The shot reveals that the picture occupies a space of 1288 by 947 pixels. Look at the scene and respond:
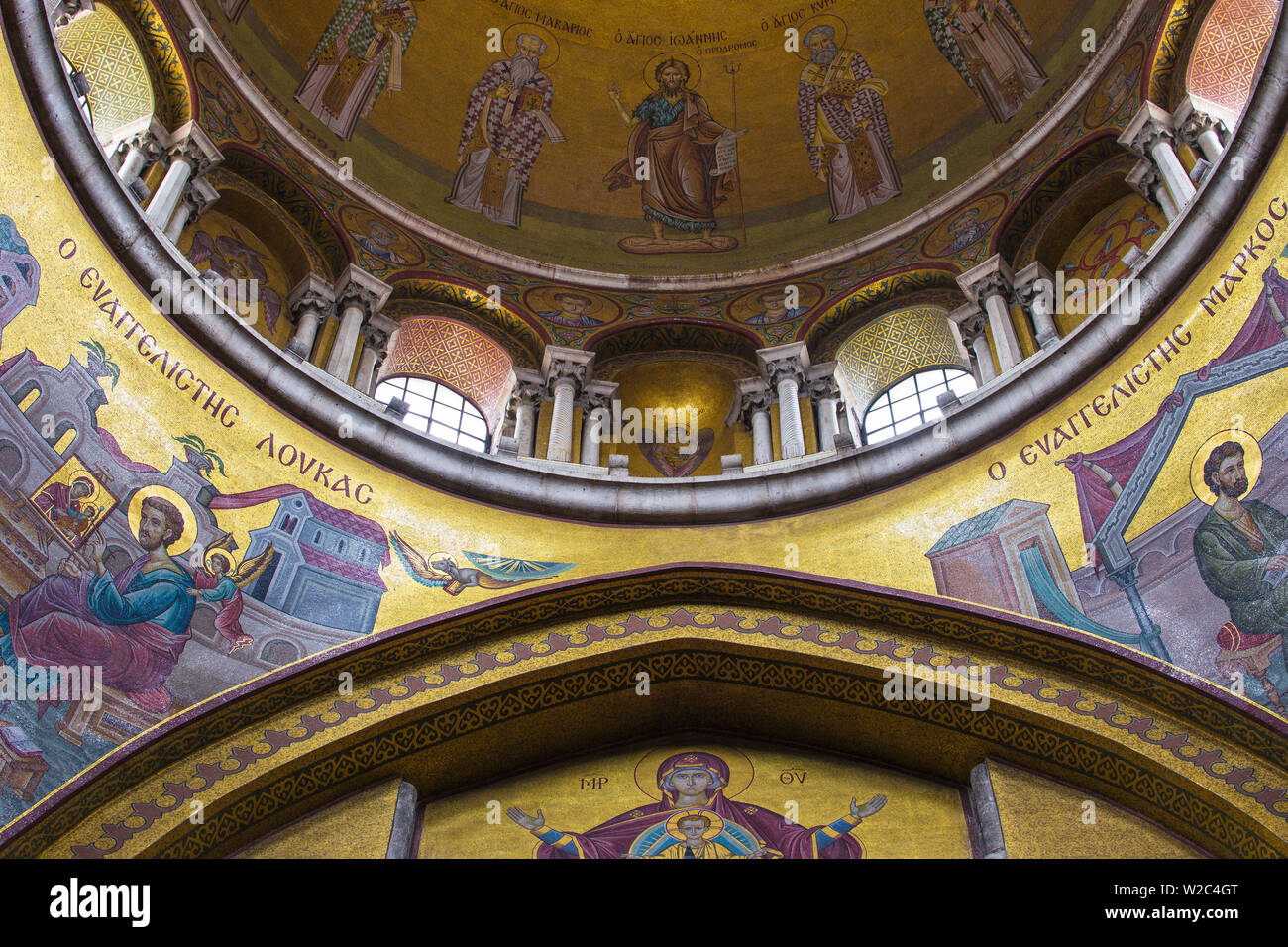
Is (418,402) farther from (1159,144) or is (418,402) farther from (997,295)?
(1159,144)

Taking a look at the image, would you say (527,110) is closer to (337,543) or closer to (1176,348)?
(337,543)

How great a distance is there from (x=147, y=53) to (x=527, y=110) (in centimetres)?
541

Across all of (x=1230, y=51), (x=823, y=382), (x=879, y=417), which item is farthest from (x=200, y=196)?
(x=1230, y=51)

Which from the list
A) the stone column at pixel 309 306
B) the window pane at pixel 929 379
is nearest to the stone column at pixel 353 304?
the stone column at pixel 309 306

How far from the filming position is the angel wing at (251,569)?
1088cm

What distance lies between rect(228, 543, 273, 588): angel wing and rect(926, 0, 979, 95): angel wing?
11381mm

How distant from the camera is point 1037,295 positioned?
14.4 meters

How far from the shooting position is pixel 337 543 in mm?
11578

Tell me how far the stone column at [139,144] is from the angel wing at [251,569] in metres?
4.48

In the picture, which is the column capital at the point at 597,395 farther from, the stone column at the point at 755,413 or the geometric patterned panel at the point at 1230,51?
the geometric patterned panel at the point at 1230,51

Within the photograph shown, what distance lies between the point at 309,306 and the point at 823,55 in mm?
8211

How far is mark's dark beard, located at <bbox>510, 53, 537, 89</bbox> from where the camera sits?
18.0m
